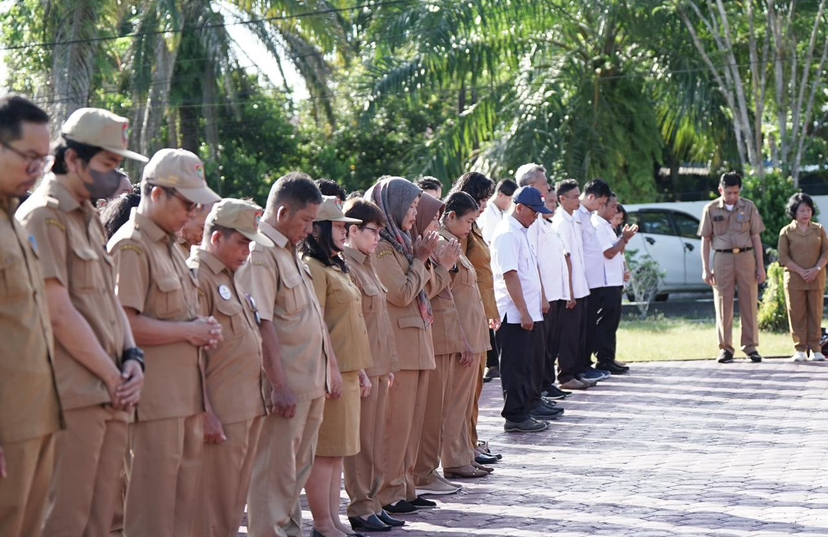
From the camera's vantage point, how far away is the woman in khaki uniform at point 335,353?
6.64 meters

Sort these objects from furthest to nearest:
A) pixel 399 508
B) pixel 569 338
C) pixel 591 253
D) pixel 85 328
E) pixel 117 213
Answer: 1. pixel 591 253
2. pixel 569 338
3. pixel 399 508
4. pixel 117 213
5. pixel 85 328

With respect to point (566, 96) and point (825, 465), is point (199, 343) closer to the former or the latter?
point (825, 465)

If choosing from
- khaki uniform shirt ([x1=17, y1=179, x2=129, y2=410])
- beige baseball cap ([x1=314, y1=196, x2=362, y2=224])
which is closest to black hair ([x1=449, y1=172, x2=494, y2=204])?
beige baseball cap ([x1=314, y1=196, x2=362, y2=224])

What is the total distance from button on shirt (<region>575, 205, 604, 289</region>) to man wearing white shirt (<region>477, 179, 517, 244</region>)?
1.51m

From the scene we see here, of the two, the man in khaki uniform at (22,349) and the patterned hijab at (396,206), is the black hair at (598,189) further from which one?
the man in khaki uniform at (22,349)

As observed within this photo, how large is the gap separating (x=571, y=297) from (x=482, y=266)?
2.90 m

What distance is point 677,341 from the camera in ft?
54.6

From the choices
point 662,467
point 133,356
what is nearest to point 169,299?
point 133,356

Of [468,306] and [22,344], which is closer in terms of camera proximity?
[22,344]

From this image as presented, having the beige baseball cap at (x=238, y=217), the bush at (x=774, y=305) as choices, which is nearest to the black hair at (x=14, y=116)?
the beige baseball cap at (x=238, y=217)

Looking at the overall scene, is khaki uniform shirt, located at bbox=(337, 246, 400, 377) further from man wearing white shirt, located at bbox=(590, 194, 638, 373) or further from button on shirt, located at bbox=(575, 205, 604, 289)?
man wearing white shirt, located at bbox=(590, 194, 638, 373)

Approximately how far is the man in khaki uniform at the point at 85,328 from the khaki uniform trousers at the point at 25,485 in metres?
0.24

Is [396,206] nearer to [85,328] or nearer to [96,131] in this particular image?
[96,131]

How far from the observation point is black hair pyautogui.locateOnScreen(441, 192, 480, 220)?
28.8ft
